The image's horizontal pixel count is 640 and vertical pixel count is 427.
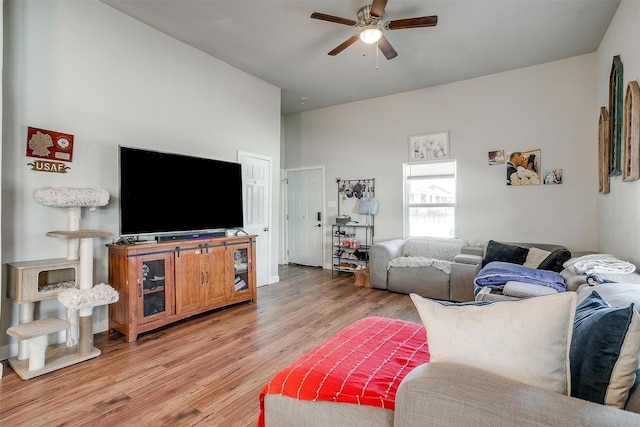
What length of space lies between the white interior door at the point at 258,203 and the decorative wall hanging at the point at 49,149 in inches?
81.1

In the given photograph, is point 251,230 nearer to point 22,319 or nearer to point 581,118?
point 22,319

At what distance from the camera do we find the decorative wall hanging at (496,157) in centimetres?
464

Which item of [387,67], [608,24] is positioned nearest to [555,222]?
[608,24]

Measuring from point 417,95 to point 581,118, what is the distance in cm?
225

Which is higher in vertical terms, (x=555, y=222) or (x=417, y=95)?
(x=417, y=95)

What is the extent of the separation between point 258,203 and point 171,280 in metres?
1.94

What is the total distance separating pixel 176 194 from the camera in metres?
3.42

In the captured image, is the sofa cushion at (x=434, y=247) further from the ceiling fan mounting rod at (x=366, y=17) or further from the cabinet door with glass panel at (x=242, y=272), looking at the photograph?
the ceiling fan mounting rod at (x=366, y=17)

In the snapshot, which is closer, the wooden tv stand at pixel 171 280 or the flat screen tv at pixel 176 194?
the wooden tv stand at pixel 171 280

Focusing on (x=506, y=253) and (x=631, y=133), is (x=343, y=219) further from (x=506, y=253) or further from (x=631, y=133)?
(x=631, y=133)

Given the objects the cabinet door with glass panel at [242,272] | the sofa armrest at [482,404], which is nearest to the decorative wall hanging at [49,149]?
the cabinet door with glass panel at [242,272]

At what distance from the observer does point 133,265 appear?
2.89 meters

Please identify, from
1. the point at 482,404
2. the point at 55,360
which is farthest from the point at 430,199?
the point at 55,360

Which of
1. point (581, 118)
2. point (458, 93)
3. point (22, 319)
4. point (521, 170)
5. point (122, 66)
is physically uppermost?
point (458, 93)
